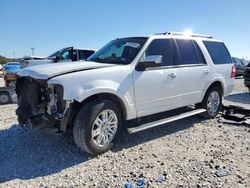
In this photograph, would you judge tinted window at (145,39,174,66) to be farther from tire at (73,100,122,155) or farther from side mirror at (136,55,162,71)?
tire at (73,100,122,155)

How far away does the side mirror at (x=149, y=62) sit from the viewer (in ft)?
14.0

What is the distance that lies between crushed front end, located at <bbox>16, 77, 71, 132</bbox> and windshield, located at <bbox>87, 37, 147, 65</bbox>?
1324 millimetres

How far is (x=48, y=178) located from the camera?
333 cm

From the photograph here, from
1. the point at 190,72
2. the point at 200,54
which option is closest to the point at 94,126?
the point at 190,72

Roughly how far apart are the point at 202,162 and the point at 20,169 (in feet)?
8.93

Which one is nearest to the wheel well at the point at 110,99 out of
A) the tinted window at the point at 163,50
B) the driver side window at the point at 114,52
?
the driver side window at the point at 114,52

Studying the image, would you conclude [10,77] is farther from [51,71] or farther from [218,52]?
[218,52]

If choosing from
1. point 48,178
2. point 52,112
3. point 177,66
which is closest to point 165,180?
point 48,178

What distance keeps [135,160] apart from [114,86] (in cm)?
122

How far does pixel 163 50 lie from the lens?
16.1 ft

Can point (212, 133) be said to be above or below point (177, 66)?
below

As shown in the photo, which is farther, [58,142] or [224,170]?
[58,142]

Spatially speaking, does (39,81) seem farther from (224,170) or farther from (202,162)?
(224,170)

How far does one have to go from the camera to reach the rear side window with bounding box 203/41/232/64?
6043mm
